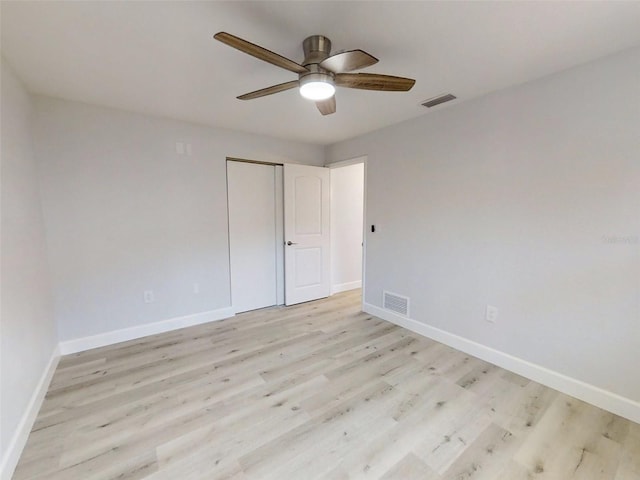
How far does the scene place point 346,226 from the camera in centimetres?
470

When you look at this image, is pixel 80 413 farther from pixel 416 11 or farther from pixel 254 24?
pixel 416 11

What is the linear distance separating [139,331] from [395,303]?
2836mm

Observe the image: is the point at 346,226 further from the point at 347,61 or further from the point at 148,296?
the point at 347,61

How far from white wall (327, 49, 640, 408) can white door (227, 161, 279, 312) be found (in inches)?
69.7

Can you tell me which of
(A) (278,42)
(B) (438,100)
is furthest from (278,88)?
(B) (438,100)

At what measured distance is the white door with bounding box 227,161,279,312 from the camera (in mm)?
3557

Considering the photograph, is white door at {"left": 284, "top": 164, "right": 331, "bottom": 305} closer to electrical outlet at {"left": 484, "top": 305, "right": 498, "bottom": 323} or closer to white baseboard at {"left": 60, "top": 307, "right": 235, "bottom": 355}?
white baseboard at {"left": 60, "top": 307, "right": 235, "bottom": 355}

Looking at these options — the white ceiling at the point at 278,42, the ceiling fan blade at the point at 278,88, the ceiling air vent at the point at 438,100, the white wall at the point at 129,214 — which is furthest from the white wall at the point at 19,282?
the ceiling air vent at the point at 438,100

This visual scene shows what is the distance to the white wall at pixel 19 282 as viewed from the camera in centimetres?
151

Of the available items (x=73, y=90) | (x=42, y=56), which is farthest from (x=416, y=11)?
(x=73, y=90)

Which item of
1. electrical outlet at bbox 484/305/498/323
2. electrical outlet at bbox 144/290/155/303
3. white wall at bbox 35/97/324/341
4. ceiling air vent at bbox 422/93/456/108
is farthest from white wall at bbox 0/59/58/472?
electrical outlet at bbox 484/305/498/323

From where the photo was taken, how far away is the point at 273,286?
3.99 metres

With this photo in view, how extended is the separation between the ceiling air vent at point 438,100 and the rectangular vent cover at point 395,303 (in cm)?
201

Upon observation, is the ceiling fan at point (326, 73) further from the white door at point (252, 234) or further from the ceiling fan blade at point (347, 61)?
the white door at point (252, 234)
